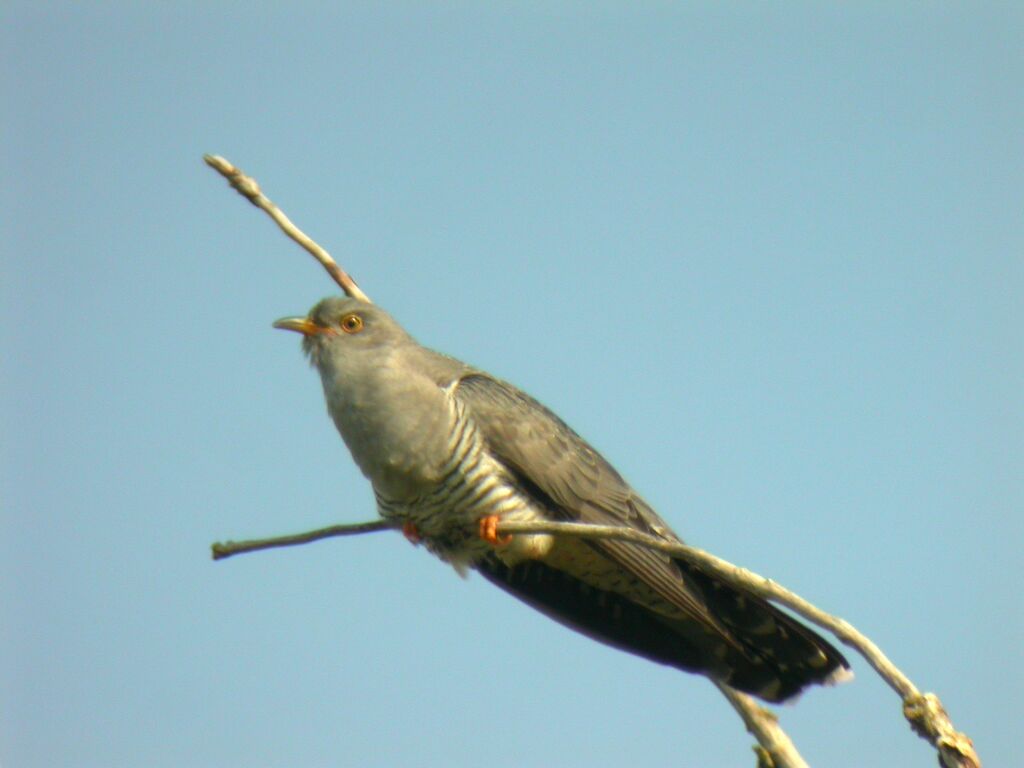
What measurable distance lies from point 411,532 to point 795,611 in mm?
2027

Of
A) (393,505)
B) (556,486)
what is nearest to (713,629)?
(556,486)

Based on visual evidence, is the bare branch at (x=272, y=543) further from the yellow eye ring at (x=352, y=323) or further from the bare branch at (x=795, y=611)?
the yellow eye ring at (x=352, y=323)

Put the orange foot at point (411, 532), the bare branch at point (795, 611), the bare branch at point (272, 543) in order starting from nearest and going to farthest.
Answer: the bare branch at point (795, 611) → the bare branch at point (272, 543) → the orange foot at point (411, 532)

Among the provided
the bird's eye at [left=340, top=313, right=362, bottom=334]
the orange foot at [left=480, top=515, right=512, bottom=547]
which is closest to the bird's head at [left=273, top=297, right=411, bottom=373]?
the bird's eye at [left=340, top=313, right=362, bottom=334]

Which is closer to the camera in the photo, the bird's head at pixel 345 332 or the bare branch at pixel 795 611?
the bare branch at pixel 795 611

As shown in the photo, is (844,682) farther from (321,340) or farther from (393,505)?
(321,340)

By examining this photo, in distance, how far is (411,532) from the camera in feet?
15.4

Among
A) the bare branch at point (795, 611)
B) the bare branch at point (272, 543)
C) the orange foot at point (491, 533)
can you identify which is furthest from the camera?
the orange foot at point (491, 533)

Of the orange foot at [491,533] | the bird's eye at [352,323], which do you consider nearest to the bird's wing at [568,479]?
the orange foot at [491,533]

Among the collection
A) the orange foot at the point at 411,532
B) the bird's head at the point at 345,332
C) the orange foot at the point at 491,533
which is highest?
the bird's head at the point at 345,332

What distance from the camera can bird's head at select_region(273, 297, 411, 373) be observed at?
4.73m

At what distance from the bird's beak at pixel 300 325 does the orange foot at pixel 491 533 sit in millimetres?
1030

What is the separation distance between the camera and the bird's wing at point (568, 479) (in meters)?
4.48

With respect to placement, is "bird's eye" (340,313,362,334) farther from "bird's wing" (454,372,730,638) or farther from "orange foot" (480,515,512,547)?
"orange foot" (480,515,512,547)
